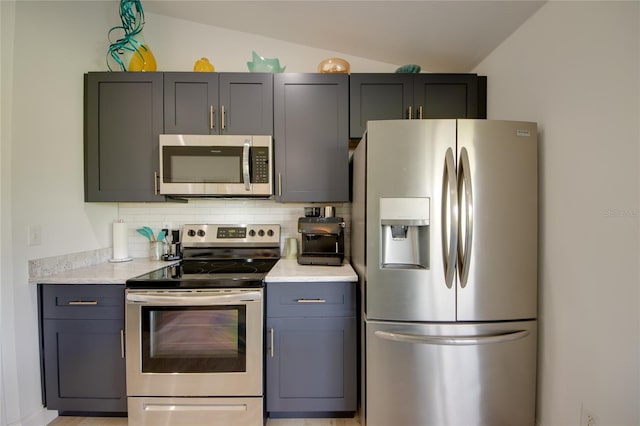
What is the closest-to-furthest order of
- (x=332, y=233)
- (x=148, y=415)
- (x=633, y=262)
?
(x=633, y=262) < (x=148, y=415) < (x=332, y=233)

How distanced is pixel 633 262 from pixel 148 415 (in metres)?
2.43

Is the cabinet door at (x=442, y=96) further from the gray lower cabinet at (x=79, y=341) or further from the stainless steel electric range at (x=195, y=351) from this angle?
the gray lower cabinet at (x=79, y=341)

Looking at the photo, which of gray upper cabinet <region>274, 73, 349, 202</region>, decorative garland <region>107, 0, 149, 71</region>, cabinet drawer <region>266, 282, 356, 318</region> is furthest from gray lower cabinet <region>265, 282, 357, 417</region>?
decorative garland <region>107, 0, 149, 71</region>

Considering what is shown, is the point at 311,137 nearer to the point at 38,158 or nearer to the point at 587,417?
the point at 38,158

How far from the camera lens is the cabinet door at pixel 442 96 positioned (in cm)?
183

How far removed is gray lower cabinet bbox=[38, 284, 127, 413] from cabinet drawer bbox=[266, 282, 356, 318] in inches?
35.4

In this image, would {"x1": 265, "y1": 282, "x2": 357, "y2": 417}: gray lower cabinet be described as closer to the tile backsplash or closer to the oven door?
the oven door

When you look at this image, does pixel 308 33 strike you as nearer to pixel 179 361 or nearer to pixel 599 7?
pixel 599 7

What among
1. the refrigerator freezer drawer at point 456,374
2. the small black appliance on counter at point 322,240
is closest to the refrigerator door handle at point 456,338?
the refrigerator freezer drawer at point 456,374

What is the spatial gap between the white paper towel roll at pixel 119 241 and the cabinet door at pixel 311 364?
1.35 metres

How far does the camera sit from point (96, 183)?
1.84 meters

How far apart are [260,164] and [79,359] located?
159 centimetres

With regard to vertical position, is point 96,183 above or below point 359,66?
below

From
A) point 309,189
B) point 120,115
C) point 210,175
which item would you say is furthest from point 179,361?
point 120,115
